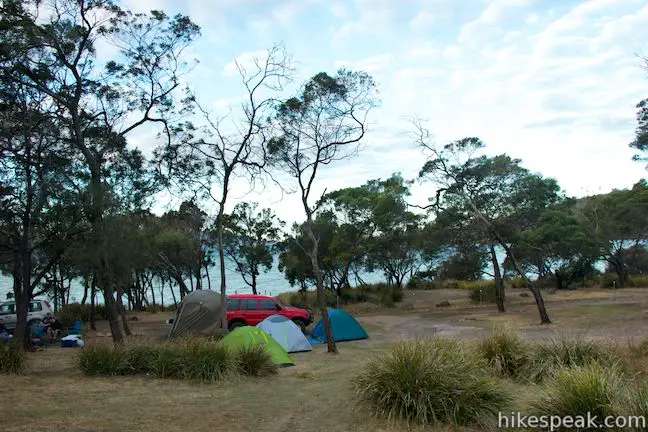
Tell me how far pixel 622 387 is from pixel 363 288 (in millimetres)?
33467

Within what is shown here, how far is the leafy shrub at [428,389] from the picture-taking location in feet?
21.6

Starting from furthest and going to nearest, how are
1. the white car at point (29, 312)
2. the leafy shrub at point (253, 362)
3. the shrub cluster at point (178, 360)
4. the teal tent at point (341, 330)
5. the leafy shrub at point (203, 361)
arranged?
the white car at point (29, 312) → the teal tent at point (341, 330) → the leafy shrub at point (253, 362) → the shrub cluster at point (178, 360) → the leafy shrub at point (203, 361)

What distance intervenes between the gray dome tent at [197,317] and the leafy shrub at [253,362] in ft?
29.5

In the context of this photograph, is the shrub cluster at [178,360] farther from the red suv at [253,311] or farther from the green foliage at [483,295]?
the green foliage at [483,295]

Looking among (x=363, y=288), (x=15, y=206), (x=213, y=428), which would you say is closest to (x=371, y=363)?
(x=213, y=428)

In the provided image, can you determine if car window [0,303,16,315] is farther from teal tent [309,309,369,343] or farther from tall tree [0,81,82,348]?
teal tent [309,309,369,343]

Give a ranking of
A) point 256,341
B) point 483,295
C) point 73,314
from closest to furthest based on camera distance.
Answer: point 256,341 → point 73,314 → point 483,295

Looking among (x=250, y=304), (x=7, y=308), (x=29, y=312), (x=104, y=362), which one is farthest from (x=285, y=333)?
(x=7, y=308)

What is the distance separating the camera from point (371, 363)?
7.54m

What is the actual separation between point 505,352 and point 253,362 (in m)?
4.87

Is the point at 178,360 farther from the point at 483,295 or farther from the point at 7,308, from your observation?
the point at 483,295

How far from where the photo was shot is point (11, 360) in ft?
36.0

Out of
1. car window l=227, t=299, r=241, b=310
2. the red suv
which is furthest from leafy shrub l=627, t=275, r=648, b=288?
car window l=227, t=299, r=241, b=310

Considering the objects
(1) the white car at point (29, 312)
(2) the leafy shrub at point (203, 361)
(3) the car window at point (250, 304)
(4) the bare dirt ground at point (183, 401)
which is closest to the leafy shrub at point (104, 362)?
(4) the bare dirt ground at point (183, 401)
